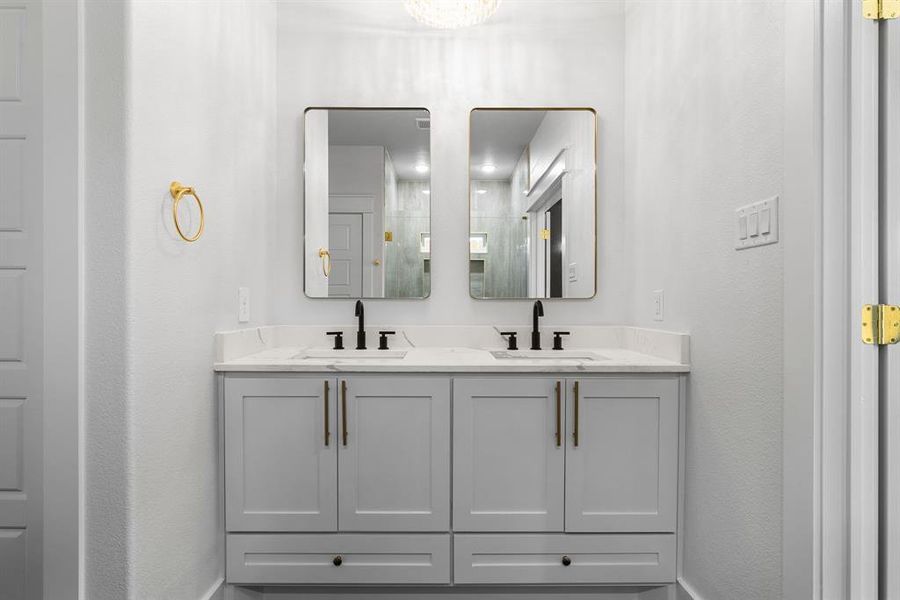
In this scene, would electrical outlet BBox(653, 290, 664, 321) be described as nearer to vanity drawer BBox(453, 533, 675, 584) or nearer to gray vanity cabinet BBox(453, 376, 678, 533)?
gray vanity cabinet BBox(453, 376, 678, 533)

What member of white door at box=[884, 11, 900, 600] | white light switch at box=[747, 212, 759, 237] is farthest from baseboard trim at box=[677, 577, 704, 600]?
white light switch at box=[747, 212, 759, 237]

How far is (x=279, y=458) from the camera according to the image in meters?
1.67

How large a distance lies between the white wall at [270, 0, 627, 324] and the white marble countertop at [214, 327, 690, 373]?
0.08m

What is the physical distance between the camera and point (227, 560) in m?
1.69

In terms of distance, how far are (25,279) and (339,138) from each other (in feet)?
4.36

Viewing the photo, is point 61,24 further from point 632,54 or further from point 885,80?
point 632,54

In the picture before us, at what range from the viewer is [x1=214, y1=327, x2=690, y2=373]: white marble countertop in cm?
167

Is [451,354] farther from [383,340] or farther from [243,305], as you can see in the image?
[243,305]

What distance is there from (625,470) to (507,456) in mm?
412

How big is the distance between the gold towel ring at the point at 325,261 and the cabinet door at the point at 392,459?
70 cm

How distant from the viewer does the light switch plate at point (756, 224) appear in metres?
1.22

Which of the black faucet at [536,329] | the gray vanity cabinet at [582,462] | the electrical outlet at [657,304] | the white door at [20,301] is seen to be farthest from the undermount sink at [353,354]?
the electrical outlet at [657,304]

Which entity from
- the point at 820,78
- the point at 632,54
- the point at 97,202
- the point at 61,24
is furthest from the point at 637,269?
the point at 61,24

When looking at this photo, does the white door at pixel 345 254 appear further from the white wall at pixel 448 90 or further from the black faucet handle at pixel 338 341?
the black faucet handle at pixel 338 341
